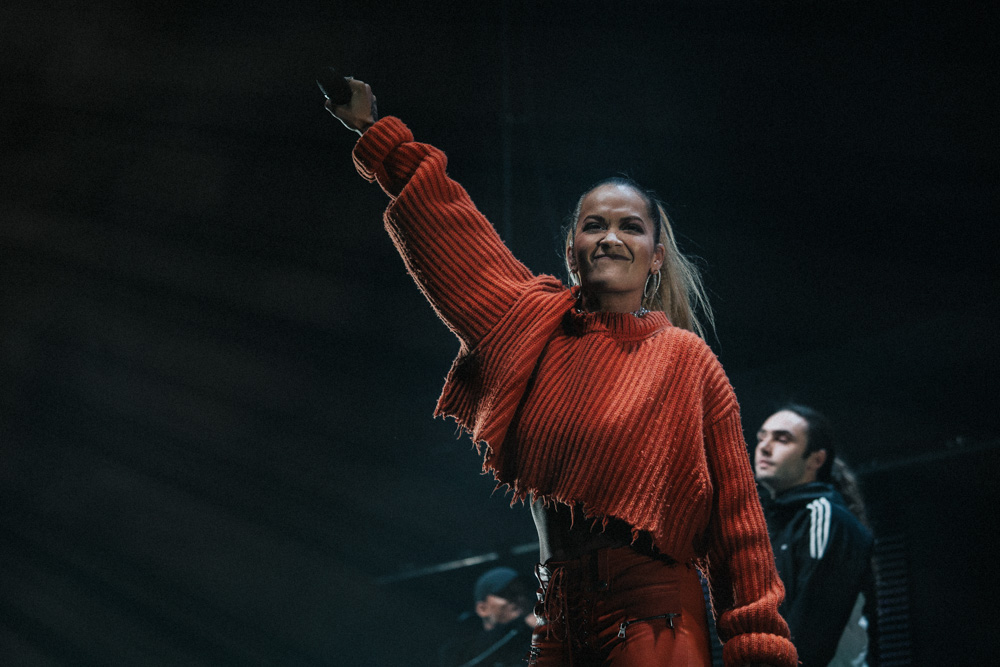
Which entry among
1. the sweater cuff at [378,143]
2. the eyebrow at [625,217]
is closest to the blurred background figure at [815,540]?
the eyebrow at [625,217]

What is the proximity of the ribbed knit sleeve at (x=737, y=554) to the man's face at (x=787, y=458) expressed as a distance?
69.2 inches

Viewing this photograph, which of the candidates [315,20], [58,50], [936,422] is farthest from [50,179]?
[936,422]

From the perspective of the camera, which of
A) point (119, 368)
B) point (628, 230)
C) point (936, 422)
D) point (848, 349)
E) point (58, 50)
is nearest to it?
point (628, 230)

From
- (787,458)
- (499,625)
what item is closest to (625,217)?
(787,458)

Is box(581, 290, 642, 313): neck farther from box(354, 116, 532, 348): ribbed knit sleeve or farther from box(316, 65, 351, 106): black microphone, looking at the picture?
box(316, 65, 351, 106): black microphone

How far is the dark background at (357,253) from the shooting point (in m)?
2.75

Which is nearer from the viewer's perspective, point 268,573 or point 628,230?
point 628,230

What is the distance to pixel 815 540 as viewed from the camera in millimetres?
2703

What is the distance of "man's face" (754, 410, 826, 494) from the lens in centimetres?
306

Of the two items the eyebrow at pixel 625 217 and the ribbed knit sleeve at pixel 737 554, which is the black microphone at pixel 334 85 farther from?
the ribbed knit sleeve at pixel 737 554

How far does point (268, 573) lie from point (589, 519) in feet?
11.9

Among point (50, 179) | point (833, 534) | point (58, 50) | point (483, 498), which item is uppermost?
point (58, 50)

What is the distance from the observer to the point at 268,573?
180 inches

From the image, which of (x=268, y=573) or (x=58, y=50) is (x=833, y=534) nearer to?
(x=58, y=50)
